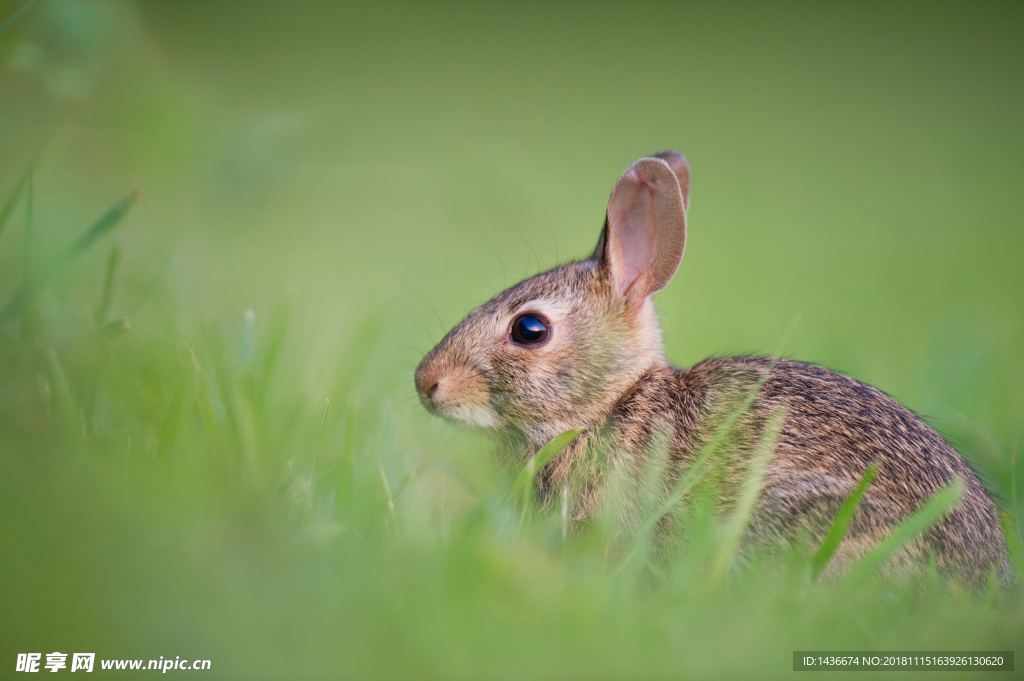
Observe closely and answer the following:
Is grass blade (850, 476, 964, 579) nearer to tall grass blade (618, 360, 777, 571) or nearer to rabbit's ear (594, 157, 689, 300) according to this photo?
tall grass blade (618, 360, 777, 571)

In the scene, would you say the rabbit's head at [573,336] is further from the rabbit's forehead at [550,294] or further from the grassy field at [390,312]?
the grassy field at [390,312]

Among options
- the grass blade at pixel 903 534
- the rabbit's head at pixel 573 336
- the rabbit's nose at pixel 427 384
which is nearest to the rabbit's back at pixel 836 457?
the grass blade at pixel 903 534

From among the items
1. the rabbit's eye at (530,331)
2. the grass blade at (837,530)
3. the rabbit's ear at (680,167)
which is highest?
the rabbit's ear at (680,167)

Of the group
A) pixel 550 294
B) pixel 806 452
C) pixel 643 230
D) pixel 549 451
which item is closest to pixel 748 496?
pixel 806 452

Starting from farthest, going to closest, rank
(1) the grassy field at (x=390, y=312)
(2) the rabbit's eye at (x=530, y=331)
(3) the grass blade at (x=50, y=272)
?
1. (2) the rabbit's eye at (x=530, y=331)
2. (3) the grass blade at (x=50, y=272)
3. (1) the grassy field at (x=390, y=312)

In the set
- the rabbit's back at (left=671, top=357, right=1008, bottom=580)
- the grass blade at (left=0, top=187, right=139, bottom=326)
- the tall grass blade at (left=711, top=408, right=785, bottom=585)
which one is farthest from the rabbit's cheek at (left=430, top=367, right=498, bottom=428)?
the grass blade at (left=0, top=187, right=139, bottom=326)

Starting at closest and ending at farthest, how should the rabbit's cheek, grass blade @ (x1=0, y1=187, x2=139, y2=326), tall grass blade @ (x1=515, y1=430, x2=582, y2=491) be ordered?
grass blade @ (x1=0, y1=187, x2=139, y2=326)
tall grass blade @ (x1=515, y1=430, x2=582, y2=491)
the rabbit's cheek

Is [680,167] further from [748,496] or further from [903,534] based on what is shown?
[903,534]

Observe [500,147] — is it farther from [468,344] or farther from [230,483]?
[230,483]
